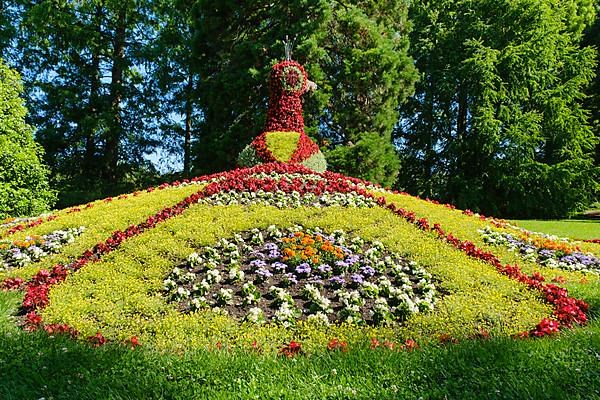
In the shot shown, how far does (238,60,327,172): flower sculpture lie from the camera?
1095 cm

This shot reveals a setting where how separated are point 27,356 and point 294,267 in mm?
2868

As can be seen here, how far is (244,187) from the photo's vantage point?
8.99 meters

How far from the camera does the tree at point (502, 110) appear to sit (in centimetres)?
2027

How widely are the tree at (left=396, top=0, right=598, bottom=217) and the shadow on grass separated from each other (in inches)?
696

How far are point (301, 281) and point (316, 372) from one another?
2.07 metres

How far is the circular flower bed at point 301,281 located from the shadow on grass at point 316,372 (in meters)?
0.99

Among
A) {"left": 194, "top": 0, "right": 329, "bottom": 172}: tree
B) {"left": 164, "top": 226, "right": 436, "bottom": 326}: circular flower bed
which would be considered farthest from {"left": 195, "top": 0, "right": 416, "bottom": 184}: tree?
{"left": 164, "top": 226, "right": 436, "bottom": 326}: circular flower bed

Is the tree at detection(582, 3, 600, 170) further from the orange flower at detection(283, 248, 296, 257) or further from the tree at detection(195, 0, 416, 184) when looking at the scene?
the orange flower at detection(283, 248, 296, 257)

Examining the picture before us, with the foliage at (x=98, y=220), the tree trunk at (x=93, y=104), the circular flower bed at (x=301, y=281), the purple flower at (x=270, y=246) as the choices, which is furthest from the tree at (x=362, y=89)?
the purple flower at (x=270, y=246)

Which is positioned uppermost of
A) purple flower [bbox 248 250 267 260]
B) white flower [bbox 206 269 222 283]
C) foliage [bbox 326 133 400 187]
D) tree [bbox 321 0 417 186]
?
tree [bbox 321 0 417 186]

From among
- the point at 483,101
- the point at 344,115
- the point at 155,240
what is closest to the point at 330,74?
the point at 344,115

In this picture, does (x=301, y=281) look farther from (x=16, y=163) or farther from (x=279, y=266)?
(x=16, y=163)

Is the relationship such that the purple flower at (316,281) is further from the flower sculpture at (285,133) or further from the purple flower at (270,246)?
the flower sculpture at (285,133)

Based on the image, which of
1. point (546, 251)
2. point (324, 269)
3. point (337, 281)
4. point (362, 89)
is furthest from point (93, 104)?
point (546, 251)
